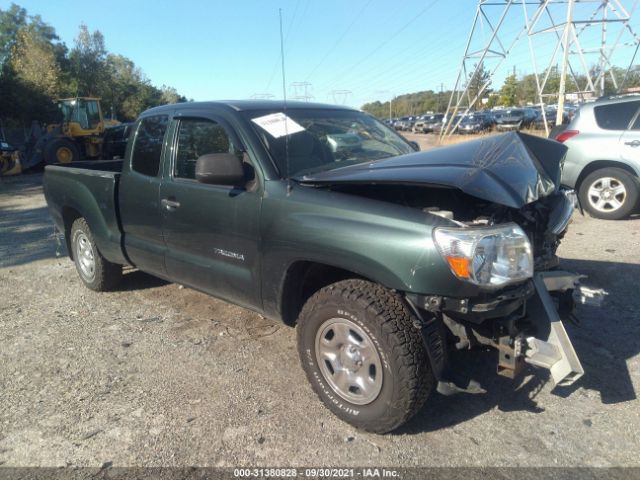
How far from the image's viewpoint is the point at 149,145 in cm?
422

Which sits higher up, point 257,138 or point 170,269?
point 257,138

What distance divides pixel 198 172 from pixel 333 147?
42.7 inches

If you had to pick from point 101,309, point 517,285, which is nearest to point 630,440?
point 517,285

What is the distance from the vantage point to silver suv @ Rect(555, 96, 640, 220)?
7.25m

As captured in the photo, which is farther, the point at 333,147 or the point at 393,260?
the point at 333,147

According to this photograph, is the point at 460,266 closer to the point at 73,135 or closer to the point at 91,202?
the point at 91,202

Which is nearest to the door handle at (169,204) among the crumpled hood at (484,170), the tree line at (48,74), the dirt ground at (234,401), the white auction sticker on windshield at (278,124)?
the white auction sticker on windshield at (278,124)

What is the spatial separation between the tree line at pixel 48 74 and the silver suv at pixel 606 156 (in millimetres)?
22620

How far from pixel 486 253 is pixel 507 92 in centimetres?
6003

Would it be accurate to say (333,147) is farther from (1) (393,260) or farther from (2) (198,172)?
(1) (393,260)

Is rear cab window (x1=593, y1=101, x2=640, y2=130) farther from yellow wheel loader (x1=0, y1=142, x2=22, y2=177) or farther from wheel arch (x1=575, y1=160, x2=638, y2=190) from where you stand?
yellow wheel loader (x1=0, y1=142, x2=22, y2=177)

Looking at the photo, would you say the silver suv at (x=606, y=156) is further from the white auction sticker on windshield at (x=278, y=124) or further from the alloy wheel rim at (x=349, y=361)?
the alloy wheel rim at (x=349, y=361)

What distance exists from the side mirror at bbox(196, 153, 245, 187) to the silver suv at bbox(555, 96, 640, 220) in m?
6.51

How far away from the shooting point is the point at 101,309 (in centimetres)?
474
